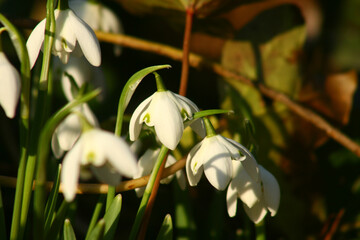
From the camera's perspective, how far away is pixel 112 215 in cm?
64

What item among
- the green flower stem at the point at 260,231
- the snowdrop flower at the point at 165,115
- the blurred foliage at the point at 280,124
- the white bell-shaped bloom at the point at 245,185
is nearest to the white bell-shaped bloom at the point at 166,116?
the snowdrop flower at the point at 165,115

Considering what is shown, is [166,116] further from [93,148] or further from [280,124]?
[280,124]

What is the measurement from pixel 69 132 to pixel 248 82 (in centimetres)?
45

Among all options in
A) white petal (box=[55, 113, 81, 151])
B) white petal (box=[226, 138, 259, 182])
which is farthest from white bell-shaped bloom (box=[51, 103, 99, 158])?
white petal (box=[226, 138, 259, 182])

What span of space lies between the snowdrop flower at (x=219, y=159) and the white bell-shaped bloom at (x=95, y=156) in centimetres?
18

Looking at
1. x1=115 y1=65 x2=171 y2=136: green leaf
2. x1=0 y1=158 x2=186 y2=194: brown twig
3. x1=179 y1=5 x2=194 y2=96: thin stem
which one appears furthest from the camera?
x1=179 y1=5 x2=194 y2=96: thin stem

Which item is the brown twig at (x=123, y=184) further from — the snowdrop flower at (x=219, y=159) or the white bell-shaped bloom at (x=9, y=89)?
the white bell-shaped bloom at (x=9, y=89)

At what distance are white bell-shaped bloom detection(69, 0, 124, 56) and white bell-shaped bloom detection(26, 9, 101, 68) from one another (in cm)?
35

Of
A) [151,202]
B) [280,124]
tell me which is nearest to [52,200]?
[151,202]

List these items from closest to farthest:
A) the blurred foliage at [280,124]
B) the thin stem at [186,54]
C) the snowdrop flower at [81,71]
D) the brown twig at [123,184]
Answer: the brown twig at [123,184]
the thin stem at [186,54]
the snowdrop flower at [81,71]
the blurred foliage at [280,124]

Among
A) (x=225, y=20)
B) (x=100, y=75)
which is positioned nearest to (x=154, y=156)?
(x=100, y=75)

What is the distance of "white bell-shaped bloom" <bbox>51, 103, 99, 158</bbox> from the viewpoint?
2.38ft

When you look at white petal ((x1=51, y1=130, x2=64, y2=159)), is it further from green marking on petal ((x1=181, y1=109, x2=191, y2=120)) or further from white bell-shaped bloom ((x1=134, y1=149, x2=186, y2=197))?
green marking on petal ((x1=181, y1=109, x2=191, y2=120))

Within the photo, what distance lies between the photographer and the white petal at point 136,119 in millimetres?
638
